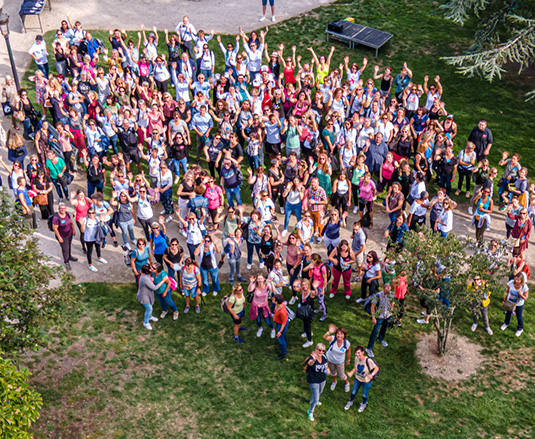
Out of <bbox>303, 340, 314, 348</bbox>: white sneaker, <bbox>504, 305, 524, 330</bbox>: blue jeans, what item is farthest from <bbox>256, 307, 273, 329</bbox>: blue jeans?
<bbox>504, 305, 524, 330</bbox>: blue jeans

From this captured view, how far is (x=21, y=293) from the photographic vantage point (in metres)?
11.8

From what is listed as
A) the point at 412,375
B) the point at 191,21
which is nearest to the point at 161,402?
the point at 412,375

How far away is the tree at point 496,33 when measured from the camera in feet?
68.0

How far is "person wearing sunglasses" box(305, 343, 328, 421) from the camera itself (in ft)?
41.3

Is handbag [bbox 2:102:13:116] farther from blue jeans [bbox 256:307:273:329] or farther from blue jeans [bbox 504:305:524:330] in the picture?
blue jeans [bbox 504:305:524:330]

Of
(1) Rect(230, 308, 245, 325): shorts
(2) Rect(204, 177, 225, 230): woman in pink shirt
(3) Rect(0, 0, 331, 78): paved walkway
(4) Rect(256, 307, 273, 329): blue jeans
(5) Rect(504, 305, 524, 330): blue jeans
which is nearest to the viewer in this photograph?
(1) Rect(230, 308, 245, 325): shorts

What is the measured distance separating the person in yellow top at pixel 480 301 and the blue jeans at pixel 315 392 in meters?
3.42

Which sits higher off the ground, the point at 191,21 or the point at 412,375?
the point at 191,21

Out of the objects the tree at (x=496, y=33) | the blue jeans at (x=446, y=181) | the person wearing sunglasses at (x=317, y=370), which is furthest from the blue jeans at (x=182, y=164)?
the tree at (x=496, y=33)

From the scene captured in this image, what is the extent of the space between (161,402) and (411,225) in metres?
7.17

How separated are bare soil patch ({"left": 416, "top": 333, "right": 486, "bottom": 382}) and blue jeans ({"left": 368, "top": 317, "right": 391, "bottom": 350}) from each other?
810 millimetres

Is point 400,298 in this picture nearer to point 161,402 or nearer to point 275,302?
point 275,302

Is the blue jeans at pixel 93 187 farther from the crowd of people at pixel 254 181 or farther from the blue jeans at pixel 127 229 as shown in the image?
the blue jeans at pixel 127 229

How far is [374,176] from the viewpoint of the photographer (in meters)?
19.5
